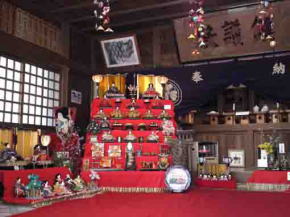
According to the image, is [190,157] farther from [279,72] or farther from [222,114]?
[279,72]

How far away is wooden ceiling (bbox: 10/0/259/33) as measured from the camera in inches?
261

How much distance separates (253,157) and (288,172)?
1.59 m

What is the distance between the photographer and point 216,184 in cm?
646

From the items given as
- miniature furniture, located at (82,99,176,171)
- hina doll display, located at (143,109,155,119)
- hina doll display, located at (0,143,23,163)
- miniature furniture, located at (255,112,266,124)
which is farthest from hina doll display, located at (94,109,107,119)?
miniature furniture, located at (255,112,266,124)

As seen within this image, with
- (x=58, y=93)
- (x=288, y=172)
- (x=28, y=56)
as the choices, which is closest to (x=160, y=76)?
(x=58, y=93)

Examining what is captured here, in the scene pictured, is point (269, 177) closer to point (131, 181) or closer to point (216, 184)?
point (216, 184)

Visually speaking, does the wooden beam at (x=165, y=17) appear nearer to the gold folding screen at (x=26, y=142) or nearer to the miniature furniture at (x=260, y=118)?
the miniature furniture at (x=260, y=118)

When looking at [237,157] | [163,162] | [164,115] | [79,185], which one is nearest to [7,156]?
[79,185]

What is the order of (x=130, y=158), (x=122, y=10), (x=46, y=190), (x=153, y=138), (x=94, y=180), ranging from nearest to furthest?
(x=46, y=190) → (x=94, y=180) → (x=130, y=158) → (x=153, y=138) → (x=122, y=10)

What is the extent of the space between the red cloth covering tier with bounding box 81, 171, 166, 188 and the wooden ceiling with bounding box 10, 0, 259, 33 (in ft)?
10.6

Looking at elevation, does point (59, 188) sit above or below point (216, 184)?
above

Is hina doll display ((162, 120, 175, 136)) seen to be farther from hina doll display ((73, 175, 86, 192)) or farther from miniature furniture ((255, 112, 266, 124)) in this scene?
miniature furniture ((255, 112, 266, 124))

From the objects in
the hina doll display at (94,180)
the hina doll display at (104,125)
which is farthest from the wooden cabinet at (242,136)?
the hina doll display at (94,180)

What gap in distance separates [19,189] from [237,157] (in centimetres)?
460
